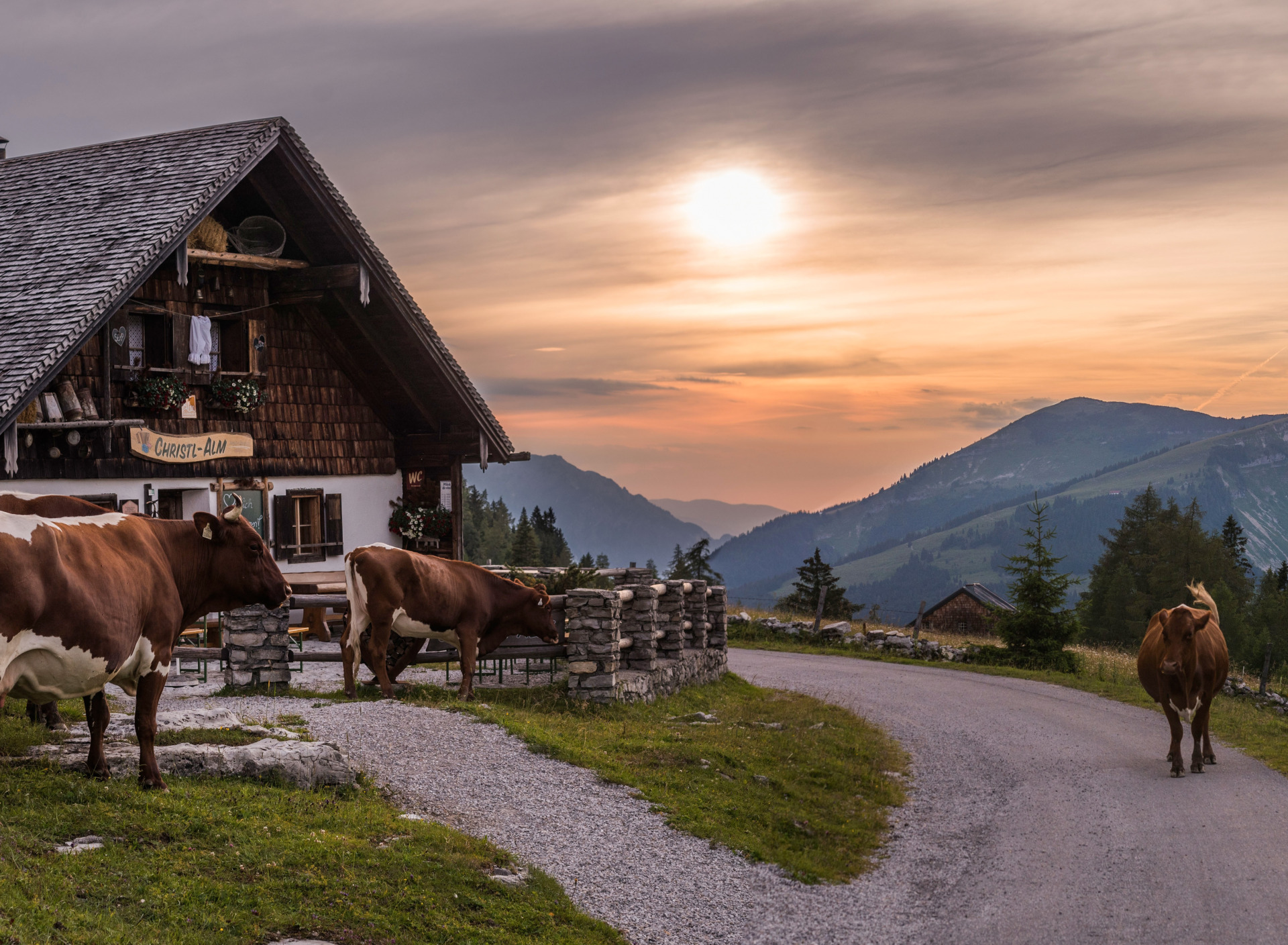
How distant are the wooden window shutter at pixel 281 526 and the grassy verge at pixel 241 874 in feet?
49.8

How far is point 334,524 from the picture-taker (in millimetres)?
25562

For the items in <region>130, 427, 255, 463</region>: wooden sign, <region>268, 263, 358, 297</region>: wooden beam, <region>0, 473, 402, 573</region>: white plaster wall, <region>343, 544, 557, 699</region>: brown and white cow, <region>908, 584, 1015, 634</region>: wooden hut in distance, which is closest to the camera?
<region>343, 544, 557, 699</region>: brown and white cow

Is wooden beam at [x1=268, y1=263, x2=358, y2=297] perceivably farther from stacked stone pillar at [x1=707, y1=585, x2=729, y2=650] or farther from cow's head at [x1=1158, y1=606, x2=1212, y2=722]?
cow's head at [x1=1158, y1=606, x2=1212, y2=722]

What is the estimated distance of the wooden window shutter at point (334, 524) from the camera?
25.5m

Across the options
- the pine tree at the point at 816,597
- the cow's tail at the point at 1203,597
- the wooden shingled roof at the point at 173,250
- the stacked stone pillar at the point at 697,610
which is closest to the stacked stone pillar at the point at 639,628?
the stacked stone pillar at the point at 697,610

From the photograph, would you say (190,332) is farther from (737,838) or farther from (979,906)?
(979,906)

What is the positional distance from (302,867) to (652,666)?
11350 mm

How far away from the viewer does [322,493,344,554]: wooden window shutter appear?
25.5 meters

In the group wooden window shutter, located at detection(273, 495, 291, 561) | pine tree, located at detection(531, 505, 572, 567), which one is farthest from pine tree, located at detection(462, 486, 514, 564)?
wooden window shutter, located at detection(273, 495, 291, 561)

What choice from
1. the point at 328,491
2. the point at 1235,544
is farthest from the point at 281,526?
the point at 1235,544

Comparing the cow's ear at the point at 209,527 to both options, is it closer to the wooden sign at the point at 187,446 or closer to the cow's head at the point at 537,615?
the cow's head at the point at 537,615

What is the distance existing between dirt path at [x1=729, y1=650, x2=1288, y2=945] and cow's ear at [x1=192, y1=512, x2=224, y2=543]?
580cm

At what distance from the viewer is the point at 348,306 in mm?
24969

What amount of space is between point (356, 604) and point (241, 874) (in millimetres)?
8526
